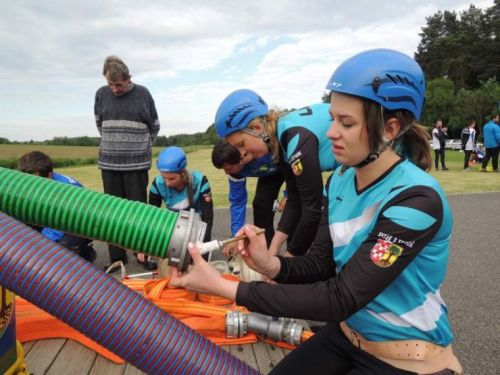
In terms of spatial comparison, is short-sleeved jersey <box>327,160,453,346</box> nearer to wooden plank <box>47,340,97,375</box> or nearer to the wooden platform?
the wooden platform

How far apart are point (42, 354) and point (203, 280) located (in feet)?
6.24

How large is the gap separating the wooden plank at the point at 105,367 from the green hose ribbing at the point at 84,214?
1.44m

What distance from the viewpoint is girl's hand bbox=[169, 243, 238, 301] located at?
1.59m

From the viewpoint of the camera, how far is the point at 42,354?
2822 millimetres

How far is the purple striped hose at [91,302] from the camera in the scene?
1.30 meters

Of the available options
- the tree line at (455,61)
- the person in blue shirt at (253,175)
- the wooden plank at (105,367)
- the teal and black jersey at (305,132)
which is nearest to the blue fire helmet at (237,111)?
the teal and black jersey at (305,132)

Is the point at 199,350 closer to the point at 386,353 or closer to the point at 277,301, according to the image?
the point at 277,301

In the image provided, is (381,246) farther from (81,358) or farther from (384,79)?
(81,358)

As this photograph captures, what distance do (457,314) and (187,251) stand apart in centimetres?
346

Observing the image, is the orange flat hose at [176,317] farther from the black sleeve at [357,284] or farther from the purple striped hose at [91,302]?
the purple striped hose at [91,302]

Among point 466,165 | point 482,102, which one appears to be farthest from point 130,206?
point 482,102

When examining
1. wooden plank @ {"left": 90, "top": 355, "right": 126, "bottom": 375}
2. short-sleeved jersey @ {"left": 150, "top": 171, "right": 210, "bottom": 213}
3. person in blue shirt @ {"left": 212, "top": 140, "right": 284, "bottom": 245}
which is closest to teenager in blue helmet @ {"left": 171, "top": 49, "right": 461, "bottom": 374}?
wooden plank @ {"left": 90, "top": 355, "right": 126, "bottom": 375}

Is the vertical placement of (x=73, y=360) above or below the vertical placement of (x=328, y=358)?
below

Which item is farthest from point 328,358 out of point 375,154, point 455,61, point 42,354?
point 455,61
